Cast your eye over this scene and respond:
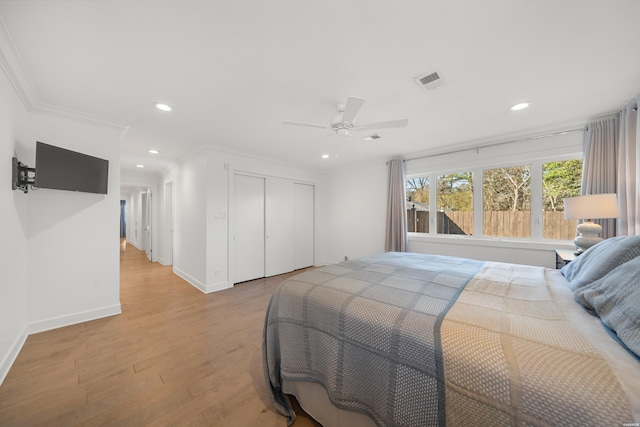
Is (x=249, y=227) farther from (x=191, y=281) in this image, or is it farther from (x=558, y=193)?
(x=558, y=193)

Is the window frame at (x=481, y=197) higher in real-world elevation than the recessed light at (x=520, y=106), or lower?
lower

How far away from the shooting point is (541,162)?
3.16m

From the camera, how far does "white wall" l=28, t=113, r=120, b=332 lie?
2385 mm

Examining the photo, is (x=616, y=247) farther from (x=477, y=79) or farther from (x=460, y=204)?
(x=460, y=204)

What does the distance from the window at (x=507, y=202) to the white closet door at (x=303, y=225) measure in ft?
11.3

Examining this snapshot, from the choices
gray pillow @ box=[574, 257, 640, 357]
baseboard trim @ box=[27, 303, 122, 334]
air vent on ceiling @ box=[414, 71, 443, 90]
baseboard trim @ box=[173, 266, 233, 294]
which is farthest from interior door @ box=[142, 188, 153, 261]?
gray pillow @ box=[574, 257, 640, 357]

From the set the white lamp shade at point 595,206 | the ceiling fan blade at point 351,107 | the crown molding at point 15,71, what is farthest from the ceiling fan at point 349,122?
the white lamp shade at point 595,206

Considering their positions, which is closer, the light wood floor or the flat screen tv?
the light wood floor

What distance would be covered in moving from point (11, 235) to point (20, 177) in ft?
1.76

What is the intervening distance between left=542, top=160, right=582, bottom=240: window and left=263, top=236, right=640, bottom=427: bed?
1865 mm

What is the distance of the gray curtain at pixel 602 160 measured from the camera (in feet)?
8.29

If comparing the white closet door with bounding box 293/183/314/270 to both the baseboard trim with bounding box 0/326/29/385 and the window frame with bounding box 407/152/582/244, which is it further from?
the baseboard trim with bounding box 0/326/29/385

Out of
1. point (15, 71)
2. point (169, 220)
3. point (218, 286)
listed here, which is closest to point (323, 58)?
point (15, 71)

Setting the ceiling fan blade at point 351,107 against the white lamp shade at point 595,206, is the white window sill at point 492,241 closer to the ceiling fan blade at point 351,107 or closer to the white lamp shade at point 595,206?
the white lamp shade at point 595,206
